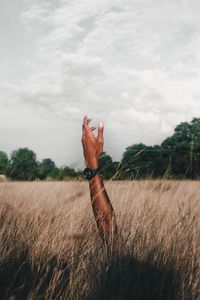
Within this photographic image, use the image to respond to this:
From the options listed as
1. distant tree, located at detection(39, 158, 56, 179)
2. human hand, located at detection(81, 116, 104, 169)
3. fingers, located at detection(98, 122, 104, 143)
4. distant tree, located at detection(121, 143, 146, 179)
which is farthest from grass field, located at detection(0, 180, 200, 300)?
distant tree, located at detection(39, 158, 56, 179)

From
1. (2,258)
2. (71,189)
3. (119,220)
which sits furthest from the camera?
(71,189)

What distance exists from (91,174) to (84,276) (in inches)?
27.1

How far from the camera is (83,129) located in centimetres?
265

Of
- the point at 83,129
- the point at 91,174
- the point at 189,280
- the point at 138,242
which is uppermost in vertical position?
the point at 83,129

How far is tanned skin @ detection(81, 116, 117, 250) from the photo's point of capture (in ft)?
8.52

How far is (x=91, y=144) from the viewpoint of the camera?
266 cm

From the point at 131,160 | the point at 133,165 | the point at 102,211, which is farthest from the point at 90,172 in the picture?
the point at 133,165

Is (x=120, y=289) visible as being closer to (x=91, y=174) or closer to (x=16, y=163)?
(x=91, y=174)

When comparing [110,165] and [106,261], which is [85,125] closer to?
[106,261]

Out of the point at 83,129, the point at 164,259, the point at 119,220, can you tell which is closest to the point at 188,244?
the point at 164,259

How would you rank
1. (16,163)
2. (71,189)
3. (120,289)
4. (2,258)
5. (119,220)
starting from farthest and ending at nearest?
1. (71,189)
2. (16,163)
3. (119,220)
4. (2,258)
5. (120,289)

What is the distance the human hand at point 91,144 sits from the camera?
2.65 m

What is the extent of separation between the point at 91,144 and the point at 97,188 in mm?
283

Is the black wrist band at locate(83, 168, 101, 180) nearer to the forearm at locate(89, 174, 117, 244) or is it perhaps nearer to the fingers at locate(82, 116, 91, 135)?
the forearm at locate(89, 174, 117, 244)
